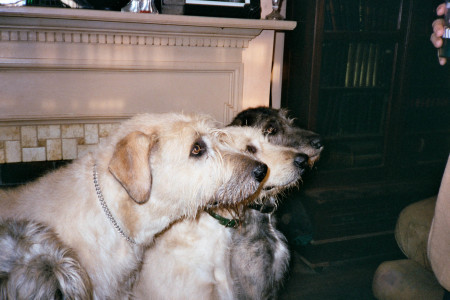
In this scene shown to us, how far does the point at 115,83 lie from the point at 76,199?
1237 millimetres

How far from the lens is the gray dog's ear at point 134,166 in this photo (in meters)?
1.28

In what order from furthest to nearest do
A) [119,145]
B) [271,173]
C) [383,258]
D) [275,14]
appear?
[383,258] < [275,14] < [271,173] < [119,145]

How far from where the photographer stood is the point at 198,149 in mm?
1457

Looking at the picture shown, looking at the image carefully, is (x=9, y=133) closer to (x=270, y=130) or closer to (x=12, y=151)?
(x=12, y=151)

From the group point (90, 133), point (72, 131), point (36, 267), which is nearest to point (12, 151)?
point (72, 131)

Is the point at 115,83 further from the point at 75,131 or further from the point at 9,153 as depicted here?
the point at 9,153

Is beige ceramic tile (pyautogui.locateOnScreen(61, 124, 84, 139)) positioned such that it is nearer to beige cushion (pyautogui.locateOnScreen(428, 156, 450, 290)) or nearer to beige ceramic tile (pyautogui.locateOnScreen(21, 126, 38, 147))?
beige ceramic tile (pyautogui.locateOnScreen(21, 126, 38, 147))

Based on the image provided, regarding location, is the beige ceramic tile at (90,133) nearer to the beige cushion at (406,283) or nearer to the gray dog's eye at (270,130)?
the gray dog's eye at (270,130)

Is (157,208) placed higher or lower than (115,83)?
lower

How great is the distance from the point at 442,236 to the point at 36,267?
122 centimetres

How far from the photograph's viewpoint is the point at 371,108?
10.1ft

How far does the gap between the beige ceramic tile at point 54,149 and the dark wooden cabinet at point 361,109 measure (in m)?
1.62

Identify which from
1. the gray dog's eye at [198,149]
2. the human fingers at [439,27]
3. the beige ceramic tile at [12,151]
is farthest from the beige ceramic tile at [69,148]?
the human fingers at [439,27]

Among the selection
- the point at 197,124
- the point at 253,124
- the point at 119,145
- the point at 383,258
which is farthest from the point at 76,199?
the point at 383,258
